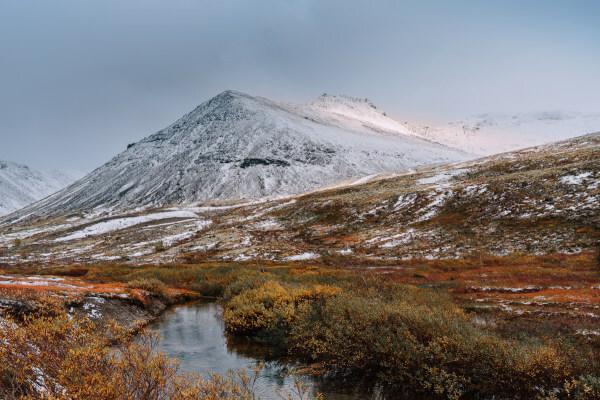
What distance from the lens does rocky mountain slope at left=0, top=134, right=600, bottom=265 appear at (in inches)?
2954

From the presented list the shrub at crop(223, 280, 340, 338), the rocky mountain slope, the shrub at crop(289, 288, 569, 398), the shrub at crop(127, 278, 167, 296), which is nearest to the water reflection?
the shrub at crop(223, 280, 340, 338)

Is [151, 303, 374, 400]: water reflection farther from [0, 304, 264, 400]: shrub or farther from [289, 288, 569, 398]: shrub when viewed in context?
[0, 304, 264, 400]: shrub

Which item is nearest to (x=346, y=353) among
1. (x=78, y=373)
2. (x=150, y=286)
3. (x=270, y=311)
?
(x=270, y=311)

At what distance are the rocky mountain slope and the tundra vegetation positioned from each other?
4500cm

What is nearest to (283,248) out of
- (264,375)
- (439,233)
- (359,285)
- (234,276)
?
(439,233)

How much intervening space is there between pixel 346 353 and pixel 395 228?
81643 millimetres

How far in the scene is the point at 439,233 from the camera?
8769cm

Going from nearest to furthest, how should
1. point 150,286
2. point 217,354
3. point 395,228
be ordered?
point 217,354, point 150,286, point 395,228

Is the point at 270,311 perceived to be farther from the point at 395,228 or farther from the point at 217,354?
the point at 395,228

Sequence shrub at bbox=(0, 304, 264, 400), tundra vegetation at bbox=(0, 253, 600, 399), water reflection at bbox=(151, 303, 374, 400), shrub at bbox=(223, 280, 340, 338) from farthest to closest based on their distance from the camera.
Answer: shrub at bbox=(223, 280, 340, 338) < water reflection at bbox=(151, 303, 374, 400) < tundra vegetation at bbox=(0, 253, 600, 399) < shrub at bbox=(0, 304, 264, 400)

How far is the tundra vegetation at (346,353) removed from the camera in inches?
434

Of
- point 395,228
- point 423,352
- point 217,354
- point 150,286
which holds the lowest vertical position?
point 217,354

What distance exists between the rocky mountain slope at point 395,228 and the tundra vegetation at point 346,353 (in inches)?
1772

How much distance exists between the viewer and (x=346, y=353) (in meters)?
21.2
